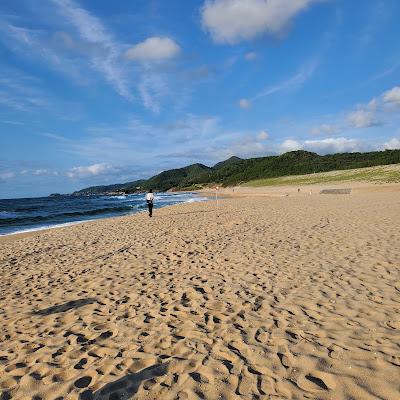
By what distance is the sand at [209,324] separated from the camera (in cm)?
393

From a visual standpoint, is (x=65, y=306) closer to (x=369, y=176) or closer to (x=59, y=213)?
(x=59, y=213)

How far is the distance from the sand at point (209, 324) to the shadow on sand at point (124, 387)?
0.01m

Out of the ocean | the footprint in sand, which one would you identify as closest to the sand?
the footprint in sand

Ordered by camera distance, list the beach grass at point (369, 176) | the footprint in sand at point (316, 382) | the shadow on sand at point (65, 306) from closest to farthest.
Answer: the footprint in sand at point (316, 382), the shadow on sand at point (65, 306), the beach grass at point (369, 176)

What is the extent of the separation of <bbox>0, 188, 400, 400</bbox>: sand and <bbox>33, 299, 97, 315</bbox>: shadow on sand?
2 centimetres

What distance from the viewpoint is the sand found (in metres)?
3.93

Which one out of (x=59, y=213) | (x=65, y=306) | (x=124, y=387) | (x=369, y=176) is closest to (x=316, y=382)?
(x=124, y=387)

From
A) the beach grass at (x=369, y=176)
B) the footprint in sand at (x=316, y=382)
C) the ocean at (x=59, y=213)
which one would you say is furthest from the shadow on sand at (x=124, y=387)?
the beach grass at (x=369, y=176)

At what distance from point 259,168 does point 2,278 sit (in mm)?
131323

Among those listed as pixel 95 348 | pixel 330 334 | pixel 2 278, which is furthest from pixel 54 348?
pixel 2 278

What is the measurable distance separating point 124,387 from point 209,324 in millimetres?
1889

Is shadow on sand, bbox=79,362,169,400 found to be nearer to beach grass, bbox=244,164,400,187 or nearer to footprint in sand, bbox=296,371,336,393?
footprint in sand, bbox=296,371,336,393

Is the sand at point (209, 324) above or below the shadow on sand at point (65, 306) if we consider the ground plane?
A: below

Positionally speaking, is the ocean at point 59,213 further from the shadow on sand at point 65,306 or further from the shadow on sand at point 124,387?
the shadow on sand at point 124,387
